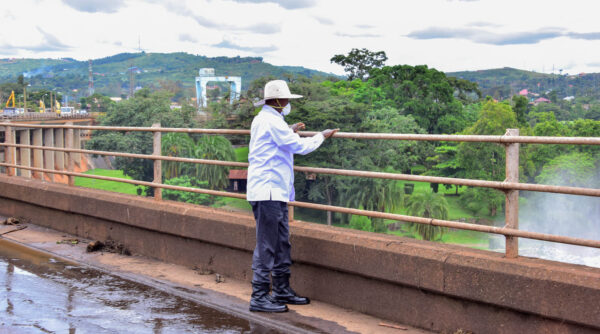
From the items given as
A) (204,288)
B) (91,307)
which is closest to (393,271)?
(204,288)

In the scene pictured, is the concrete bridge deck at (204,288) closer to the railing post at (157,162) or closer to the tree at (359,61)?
the railing post at (157,162)

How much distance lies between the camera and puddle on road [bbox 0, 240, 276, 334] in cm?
503

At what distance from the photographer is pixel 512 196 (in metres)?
4.57

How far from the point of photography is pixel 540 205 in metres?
102

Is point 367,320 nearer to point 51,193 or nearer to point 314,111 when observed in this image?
point 51,193

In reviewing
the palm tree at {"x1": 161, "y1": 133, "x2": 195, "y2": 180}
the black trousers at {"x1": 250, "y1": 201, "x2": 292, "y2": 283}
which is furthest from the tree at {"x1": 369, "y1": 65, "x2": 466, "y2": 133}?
the black trousers at {"x1": 250, "y1": 201, "x2": 292, "y2": 283}

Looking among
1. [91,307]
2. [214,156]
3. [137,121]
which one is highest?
[137,121]

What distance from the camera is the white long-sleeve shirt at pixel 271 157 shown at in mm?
5113

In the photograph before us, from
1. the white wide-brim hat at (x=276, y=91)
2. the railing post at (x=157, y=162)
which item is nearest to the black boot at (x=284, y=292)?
the white wide-brim hat at (x=276, y=91)

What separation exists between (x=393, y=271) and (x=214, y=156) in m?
67.3

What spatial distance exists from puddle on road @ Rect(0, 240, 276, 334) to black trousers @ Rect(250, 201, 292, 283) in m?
0.45

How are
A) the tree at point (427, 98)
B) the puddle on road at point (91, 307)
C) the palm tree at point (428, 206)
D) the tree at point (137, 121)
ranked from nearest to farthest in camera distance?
the puddle on road at point (91, 307) < the palm tree at point (428, 206) < the tree at point (137, 121) < the tree at point (427, 98)

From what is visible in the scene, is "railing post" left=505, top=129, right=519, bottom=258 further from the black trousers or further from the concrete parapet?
the black trousers

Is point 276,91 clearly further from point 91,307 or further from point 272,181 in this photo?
point 91,307
